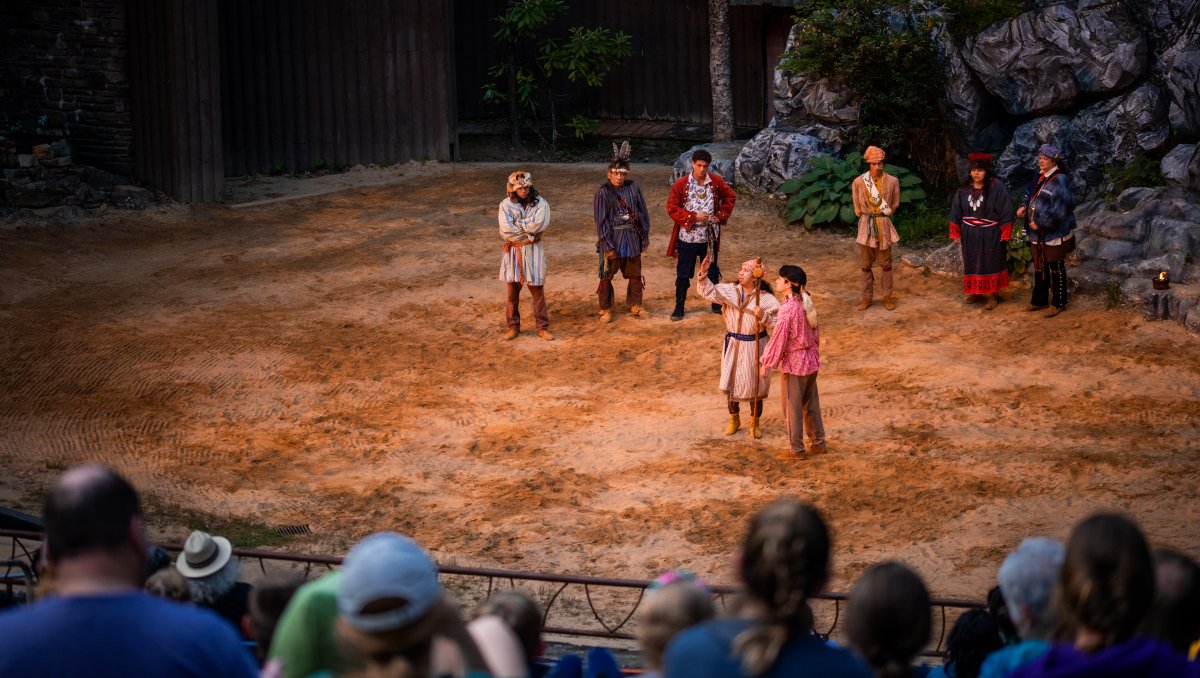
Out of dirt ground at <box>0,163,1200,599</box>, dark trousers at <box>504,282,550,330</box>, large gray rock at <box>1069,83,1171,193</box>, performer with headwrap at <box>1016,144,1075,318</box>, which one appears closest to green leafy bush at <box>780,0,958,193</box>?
large gray rock at <box>1069,83,1171,193</box>

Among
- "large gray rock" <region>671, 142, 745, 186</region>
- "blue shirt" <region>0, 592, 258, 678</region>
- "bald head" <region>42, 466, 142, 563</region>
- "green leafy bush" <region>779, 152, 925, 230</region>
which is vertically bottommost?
"blue shirt" <region>0, 592, 258, 678</region>

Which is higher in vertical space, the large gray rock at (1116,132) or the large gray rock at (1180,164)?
the large gray rock at (1116,132)

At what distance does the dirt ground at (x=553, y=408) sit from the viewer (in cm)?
876

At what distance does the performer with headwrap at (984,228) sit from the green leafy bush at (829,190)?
2.64 meters

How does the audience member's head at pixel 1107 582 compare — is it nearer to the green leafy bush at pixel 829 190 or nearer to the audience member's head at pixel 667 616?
the audience member's head at pixel 667 616

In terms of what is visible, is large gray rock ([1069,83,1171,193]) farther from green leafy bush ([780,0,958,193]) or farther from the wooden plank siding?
the wooden plank siding

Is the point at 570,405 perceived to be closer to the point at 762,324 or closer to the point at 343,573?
the point at 762,324

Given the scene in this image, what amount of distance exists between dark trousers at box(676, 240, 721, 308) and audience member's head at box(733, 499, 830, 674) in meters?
9.69

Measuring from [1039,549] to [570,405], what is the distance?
7484 millimetres

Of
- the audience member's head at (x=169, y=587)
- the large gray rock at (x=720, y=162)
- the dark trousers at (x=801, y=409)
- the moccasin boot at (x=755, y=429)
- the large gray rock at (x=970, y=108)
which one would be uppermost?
the large gray rock at (x=970, y=108)

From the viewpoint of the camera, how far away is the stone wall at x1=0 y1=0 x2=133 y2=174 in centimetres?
1602

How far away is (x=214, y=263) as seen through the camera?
14711 millimetres

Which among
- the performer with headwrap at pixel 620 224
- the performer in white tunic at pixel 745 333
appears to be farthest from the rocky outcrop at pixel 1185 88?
the performer in white tunic at pixel 745 333

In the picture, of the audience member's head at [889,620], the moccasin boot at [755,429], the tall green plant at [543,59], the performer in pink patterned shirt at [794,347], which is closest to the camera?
the audience member's head at [889,620]
